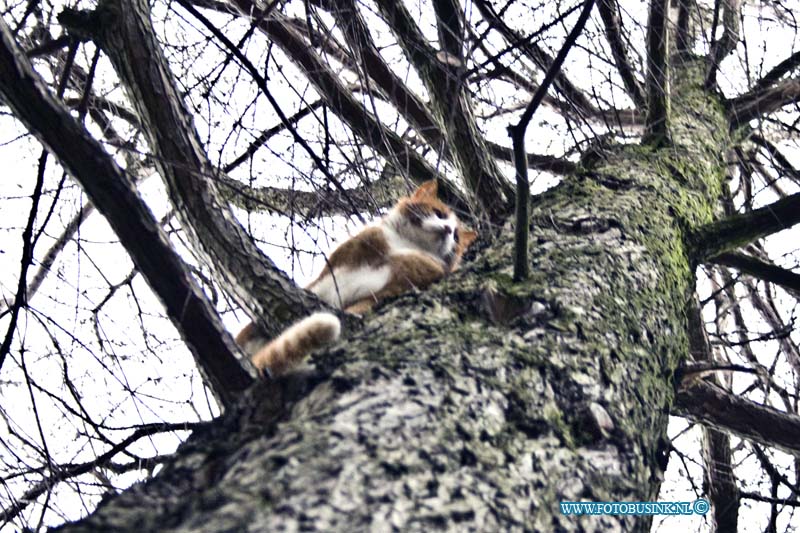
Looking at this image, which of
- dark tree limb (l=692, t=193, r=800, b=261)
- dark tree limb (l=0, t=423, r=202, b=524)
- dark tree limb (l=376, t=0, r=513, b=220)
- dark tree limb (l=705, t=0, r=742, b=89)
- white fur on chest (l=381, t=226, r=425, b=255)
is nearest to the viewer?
dark tree limb (l=0, t=423, r=202, b=524)

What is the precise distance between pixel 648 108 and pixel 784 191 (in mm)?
1677

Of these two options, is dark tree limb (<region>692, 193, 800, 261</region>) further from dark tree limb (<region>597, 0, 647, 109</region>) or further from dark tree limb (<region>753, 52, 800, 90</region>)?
dark tree limb (<region>753, 52, 800, 90</region>)

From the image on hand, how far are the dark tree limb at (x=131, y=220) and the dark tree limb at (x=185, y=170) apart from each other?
0.33 metres

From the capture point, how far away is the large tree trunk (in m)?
1.07

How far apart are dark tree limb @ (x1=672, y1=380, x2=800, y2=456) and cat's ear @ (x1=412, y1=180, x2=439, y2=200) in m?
1.17

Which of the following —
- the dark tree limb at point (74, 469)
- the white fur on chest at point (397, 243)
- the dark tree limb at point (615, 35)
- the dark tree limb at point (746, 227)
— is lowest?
the dark tree limb at point (746, 227)

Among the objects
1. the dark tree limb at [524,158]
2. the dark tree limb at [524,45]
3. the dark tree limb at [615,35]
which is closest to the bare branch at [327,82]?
the dark tree limb at [524,45]

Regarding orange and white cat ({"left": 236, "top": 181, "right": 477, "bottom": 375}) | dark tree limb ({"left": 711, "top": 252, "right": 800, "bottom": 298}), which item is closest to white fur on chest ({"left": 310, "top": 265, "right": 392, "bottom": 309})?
orange and white cat ({"left": 236, "top": 181, "right": 477, "bottom": 375})

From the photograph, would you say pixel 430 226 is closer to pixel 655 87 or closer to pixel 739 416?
pixel 655 87

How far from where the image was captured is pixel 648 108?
2.89m

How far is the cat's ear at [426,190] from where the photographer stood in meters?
3.17

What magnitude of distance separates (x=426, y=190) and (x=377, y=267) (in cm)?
51

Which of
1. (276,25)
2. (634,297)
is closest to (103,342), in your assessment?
(276,25)

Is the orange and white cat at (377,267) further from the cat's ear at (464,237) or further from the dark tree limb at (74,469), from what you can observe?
the dark tree limb at (74,469)
